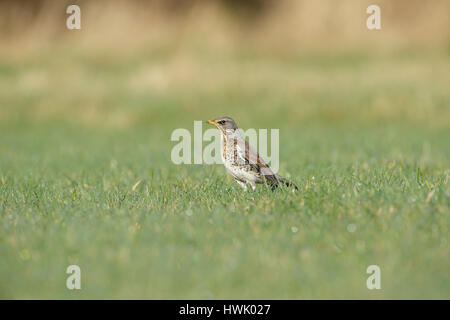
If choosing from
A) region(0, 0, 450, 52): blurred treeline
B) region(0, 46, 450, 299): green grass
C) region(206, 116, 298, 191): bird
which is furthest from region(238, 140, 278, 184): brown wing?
region(0, 0, 450, 52): blurred treeline

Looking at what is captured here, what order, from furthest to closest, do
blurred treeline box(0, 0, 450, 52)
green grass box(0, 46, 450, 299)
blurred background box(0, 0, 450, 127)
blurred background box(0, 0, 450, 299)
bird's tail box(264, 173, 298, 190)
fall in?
blurred treeline box(0, 0, 450, 52) < blurred background box(0, 0, 450, 127) < bird's tail box(264, 173, 298, 190) < blurred background box(0, 0, 450, 299) < green grass box(0, 46, 450, 299)

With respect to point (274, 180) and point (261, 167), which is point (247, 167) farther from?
point (274, 180)

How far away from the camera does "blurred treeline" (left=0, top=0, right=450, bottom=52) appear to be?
25203mm

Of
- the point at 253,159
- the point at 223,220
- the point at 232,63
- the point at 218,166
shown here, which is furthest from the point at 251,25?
the point at 223,220

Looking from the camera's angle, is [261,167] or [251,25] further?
[251,25]

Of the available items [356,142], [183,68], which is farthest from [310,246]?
[183,68]

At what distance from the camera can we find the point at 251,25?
Answer: 89.4ft

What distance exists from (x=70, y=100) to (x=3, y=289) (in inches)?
777

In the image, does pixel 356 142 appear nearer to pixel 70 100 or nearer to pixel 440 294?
pixel 440 294

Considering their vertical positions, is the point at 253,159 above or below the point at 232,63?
below

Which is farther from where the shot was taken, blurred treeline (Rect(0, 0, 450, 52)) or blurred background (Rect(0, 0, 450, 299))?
blurred treeline (Rect(0, 0, 450, 52))

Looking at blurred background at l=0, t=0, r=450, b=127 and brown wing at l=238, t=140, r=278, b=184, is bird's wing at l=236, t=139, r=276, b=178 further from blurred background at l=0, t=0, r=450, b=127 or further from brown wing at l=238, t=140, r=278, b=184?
blurred background at l=0, t=0, r=450, b=127

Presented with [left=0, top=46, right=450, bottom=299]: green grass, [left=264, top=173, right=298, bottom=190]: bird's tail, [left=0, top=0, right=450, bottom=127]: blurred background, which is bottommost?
[left=0, top=46, right=450, bottom=299]: green grass

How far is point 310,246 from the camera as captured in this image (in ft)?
17.9
